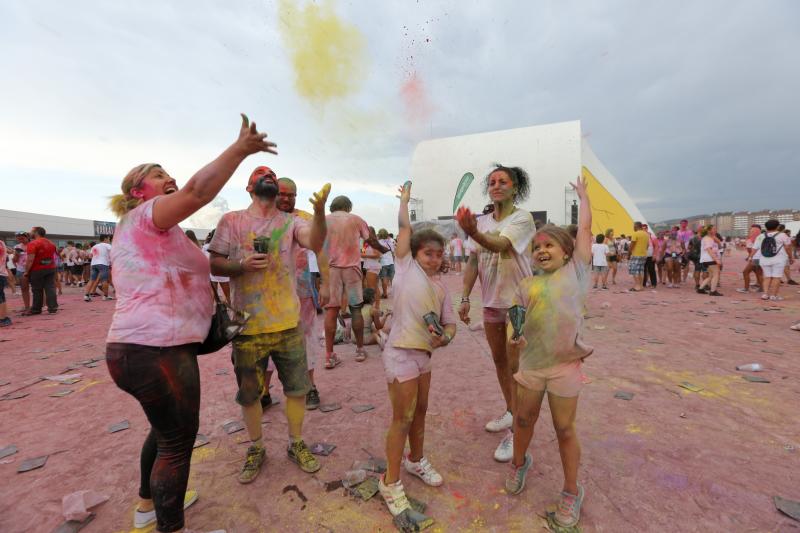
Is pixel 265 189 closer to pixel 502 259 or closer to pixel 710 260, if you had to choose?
pixel 502 259

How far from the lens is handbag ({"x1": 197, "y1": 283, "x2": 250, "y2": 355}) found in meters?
2.17

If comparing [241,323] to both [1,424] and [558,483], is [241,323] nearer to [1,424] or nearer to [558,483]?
[558,483]

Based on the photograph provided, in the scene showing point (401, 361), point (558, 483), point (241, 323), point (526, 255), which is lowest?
point (558, 483)

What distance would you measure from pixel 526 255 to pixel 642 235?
35.0 feet

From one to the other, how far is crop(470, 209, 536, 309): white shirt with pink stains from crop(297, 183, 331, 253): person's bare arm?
1.28 meters

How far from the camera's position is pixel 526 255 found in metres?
2.88

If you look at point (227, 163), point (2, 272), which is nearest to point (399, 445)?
point (227, 163)

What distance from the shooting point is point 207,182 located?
1.65 meters

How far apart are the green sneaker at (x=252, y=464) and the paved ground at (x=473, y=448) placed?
0.22 ft

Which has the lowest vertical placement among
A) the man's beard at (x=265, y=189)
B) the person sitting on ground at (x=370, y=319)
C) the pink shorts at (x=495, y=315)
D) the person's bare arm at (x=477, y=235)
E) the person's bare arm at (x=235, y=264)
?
the person sitting on ground at (x=370, y=319)

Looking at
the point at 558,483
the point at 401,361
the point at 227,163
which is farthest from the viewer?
the point at 558,483

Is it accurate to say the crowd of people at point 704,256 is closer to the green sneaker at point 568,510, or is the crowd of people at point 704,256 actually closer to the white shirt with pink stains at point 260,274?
the green sneaker at point 568,510

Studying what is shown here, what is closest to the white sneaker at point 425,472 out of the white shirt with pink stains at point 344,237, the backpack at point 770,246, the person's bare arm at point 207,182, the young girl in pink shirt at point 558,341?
the young girl in pink shirt at point 558,341

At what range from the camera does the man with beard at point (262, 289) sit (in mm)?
2621
